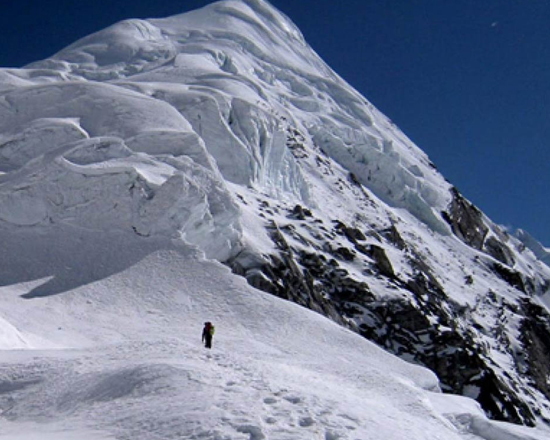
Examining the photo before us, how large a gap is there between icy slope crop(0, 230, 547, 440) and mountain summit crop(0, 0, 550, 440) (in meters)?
0.08

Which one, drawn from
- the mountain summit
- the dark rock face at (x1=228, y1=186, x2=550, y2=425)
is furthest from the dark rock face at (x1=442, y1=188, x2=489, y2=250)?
the dark rock face at (x1=228, y1=186, x2=550, y2=425)

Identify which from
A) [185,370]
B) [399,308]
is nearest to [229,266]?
[399,308]

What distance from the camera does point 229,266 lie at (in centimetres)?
3188

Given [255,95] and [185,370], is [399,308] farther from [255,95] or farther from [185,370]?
[255,95]

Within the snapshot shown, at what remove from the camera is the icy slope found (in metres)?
10.6

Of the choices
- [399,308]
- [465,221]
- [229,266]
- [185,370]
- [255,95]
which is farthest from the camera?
[465,221]

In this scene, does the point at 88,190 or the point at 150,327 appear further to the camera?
the point at 88,190

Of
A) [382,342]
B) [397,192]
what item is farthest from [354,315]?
[397,192]

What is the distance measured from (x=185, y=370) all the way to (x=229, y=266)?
1910 cm

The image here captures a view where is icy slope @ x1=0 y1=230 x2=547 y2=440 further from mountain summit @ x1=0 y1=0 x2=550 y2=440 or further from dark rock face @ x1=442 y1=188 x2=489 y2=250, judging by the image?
dark rock face @ x1=442 y1=188 x2=489 y2=250

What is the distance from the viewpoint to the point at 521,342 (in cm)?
5428

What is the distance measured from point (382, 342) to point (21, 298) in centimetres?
2336

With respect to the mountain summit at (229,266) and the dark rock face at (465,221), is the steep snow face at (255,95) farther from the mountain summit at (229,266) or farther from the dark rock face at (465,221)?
the dark rock face at (465,221)

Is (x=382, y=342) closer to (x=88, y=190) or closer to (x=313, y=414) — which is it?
(x=88, y=190)
